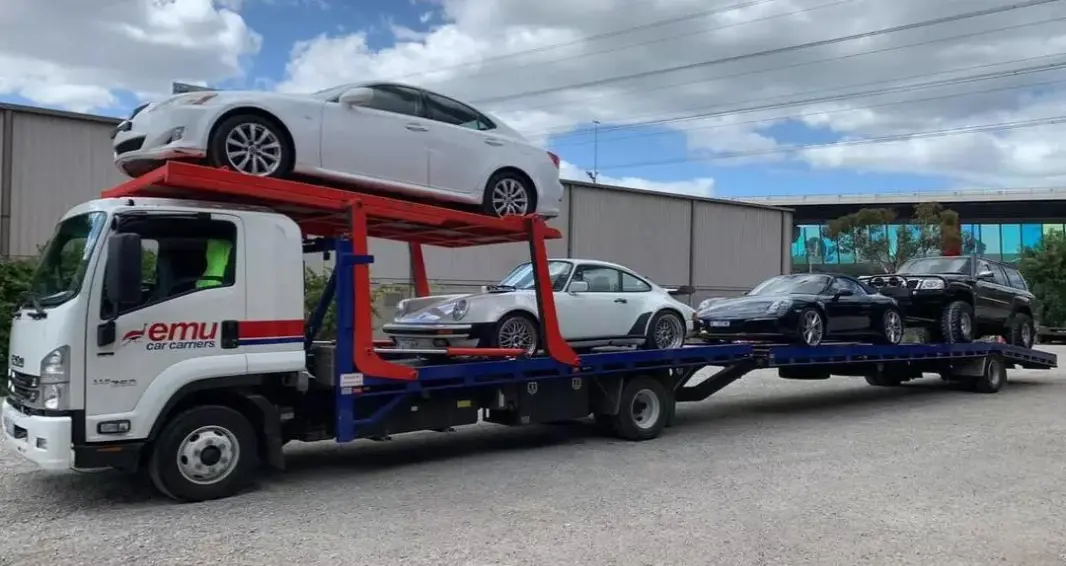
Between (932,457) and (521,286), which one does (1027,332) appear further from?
(521,286)

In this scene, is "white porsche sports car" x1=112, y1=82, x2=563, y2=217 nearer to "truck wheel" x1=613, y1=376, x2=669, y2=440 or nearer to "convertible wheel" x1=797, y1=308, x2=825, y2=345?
"truck wheel" x1=613, y1=376, x2=669, y2=440

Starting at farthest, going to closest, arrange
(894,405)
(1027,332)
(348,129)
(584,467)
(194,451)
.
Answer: (1027,332) → (894,405) → (584,467) → (348,129) → (194,451)

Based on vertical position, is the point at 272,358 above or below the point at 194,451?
above

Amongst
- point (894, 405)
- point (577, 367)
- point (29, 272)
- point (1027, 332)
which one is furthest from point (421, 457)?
point (1027, 332)

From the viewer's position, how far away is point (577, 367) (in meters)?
9.21

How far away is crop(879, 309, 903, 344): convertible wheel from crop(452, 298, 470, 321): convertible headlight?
23.5 feet

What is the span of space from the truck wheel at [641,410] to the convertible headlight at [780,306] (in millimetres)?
2310

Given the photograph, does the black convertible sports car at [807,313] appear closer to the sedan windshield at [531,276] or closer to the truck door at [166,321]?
the sedan windshield at [531,276]

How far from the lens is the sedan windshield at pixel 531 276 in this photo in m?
9.52

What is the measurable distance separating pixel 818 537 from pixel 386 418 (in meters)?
3.71

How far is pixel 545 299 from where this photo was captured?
8984 mm

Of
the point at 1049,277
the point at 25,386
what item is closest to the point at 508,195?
the point at 25,386

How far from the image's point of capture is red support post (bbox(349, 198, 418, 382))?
7422 mm

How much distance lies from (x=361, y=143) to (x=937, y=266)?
11529mm
